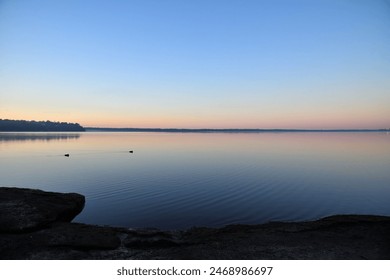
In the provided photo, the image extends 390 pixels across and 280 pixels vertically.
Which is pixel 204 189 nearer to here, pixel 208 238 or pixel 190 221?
pixel 190 221

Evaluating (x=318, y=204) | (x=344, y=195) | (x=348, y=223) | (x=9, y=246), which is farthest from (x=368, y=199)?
(x=9, y=246)

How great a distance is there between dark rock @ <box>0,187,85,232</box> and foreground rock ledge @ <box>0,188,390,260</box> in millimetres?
155

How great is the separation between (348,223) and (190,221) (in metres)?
8.45

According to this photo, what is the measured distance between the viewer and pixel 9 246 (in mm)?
10242

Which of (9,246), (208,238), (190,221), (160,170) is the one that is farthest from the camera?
(160,170)

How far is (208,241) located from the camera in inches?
437

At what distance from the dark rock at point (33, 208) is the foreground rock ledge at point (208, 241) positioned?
0.15m

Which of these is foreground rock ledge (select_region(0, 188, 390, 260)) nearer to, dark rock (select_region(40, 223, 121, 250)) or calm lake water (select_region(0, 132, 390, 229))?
dark rock (select_region(40, 223, 121, 250))

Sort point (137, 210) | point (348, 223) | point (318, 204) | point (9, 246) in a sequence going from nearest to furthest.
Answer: point (9, 246) → point (348, 223) → point (137, 210) → point (318, 204)

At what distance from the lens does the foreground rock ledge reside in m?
9.72

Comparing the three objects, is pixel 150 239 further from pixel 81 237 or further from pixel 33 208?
pixel 33 208

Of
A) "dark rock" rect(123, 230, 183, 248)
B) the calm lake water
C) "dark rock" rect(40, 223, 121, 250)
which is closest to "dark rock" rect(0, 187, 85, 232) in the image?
the calm lake water

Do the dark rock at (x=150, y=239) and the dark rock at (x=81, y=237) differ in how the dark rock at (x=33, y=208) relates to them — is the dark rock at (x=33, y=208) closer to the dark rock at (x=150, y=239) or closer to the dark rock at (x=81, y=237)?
the dark rock at (x=81, y=237)

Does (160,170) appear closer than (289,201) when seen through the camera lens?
No
